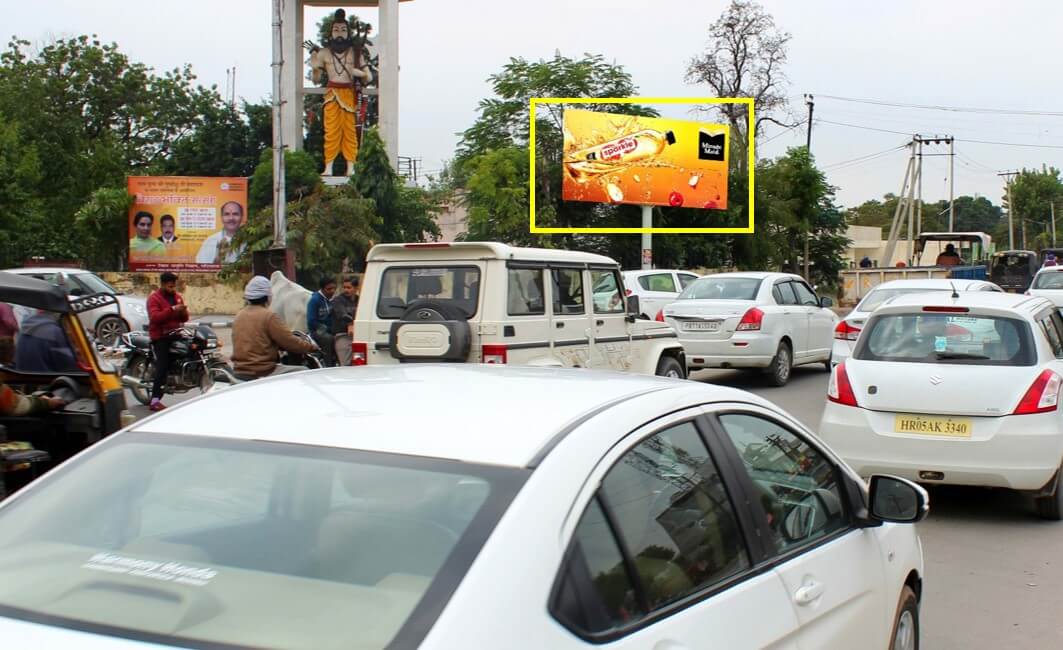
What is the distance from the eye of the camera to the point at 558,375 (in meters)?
3.47

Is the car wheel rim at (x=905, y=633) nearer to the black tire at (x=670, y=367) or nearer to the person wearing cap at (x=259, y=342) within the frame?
the person wearing cap at (x=259, y=342)

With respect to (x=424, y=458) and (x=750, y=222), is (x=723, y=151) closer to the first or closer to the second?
(x=750, y=222)

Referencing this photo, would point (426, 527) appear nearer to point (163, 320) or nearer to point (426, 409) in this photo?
point (426, 409)

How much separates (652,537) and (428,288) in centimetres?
766

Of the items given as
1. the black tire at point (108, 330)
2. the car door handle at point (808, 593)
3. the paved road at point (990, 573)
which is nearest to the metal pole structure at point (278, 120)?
the black tire at point (108, 330)

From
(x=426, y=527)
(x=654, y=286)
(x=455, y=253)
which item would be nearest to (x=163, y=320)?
(x=455, y=253)

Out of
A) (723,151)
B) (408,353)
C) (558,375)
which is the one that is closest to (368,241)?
(723,151)

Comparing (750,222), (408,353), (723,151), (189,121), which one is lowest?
(408,353)

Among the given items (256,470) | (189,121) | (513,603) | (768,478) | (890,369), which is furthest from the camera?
(189,121)

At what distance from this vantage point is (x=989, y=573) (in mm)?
6516

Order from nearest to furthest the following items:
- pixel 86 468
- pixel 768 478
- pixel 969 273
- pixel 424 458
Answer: pixel 424 458
pixel 86 468
pixel 768 478
pixel 969 273

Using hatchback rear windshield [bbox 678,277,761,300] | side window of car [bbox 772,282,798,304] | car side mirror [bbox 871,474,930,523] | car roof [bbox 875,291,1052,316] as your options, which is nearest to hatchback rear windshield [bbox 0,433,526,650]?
car side mirror [bbox 871,474,930,523]

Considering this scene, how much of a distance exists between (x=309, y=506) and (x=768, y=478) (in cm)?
150

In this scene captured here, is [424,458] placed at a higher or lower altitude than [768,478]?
higher
